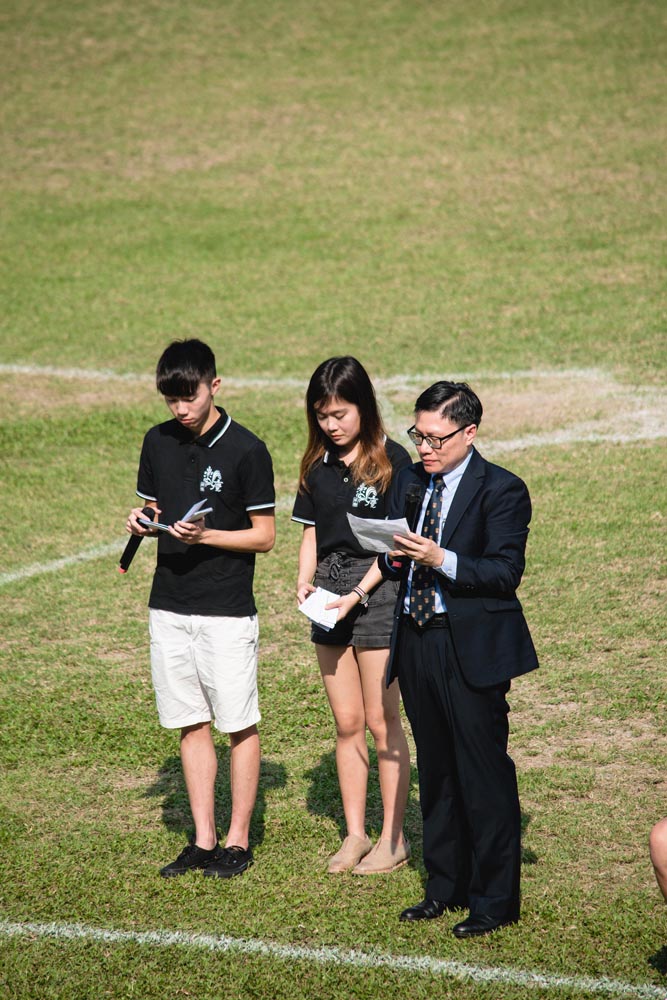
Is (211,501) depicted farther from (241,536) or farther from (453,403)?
(453,403)

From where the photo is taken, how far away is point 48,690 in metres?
8.34

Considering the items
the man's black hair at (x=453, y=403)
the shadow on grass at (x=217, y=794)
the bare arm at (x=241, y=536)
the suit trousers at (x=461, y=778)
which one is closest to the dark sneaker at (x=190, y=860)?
the shadow on grass at (x=217, y=794)

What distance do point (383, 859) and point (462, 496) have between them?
2035mm

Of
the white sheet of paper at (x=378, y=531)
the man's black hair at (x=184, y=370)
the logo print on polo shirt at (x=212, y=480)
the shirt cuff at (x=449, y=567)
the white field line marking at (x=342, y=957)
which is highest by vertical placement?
the man's black hair at (x=184, y=370)

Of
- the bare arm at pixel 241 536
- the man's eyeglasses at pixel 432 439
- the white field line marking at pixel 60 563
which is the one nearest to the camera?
the man's eyeglasses at pixel 432 439

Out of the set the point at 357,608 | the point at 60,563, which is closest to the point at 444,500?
the point at 357,608

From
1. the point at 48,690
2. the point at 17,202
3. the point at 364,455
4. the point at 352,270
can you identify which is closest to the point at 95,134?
the point at 17,202

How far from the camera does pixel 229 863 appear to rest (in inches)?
242

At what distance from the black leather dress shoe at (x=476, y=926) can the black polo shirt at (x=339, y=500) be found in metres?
1.83

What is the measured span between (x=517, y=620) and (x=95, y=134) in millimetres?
22236

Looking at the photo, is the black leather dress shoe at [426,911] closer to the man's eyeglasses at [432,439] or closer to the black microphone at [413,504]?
the black microphone at [413,504]

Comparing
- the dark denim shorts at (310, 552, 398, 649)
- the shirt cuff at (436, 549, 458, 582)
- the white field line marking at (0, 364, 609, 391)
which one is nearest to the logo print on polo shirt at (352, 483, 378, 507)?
the dark denim shorts at (310, 552, 398, 649)

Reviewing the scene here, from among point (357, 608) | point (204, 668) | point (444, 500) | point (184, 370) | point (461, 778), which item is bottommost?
point (461, 778)

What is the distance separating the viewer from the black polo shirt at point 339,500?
606 cm
